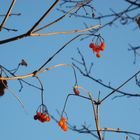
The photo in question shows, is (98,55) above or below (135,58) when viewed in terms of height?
below

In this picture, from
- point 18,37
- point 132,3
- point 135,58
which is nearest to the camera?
point 18,37

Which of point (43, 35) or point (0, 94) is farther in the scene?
point (0, 94)

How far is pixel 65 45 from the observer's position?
181 centimetres

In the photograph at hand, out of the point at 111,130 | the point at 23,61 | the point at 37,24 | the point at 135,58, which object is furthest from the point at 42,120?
the point at 135,58

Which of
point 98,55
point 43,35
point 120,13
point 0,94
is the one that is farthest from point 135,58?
point 43,35

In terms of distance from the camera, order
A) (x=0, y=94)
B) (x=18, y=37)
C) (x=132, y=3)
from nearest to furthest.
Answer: (x=18, y=37) → (x=0, y=94) → (x=132, y=3)

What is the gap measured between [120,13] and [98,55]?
44.3 inches

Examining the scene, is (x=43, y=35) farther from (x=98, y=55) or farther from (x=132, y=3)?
(x=132, y=3)

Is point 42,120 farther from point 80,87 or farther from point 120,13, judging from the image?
point 120,13

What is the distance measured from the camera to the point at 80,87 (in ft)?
8.05

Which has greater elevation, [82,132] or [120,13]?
[120,13]

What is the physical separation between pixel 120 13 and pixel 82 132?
65.3 inches

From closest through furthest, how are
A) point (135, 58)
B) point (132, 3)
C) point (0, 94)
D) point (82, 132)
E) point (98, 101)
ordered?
1. point (0, 94)
2. point (98, 101)
3. point (82, 132)
4. point (132, 3)
5. point (135, 58)

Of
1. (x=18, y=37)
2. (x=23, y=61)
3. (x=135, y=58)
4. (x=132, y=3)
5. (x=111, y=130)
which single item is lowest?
(x=111, y=130)
